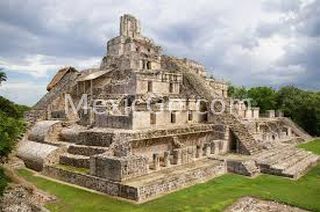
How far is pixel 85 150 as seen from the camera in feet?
51.4

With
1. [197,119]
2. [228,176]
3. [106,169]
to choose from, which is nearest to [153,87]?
[197,119]

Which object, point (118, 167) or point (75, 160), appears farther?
point (75, 160)

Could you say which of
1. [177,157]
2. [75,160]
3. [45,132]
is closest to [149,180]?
[177,157]

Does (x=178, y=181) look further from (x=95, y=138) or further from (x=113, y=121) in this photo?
(x=113, y=121)

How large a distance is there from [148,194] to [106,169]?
75.2 inches

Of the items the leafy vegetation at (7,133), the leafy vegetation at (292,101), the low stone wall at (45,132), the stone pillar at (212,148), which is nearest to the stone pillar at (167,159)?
the stone pillar at (212,148)

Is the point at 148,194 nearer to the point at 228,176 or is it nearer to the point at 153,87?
the point at 228,176

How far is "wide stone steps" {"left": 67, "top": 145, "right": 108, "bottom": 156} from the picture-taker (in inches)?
586

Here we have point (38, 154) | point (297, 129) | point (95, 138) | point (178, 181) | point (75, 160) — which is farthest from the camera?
point (297, 129)

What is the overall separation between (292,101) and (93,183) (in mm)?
27959

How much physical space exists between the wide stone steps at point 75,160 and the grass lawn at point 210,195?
123 cm

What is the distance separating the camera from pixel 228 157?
1750cm

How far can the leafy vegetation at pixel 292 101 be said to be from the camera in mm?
33656

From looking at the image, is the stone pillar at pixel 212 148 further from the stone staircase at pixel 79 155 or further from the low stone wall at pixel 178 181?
the stone staircase at pixel 79 155
